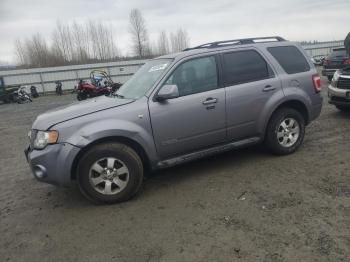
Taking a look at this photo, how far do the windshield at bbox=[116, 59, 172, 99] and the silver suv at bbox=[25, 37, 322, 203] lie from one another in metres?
0.02

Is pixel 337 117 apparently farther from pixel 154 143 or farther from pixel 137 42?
pixel 137 42

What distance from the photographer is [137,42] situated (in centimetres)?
5956

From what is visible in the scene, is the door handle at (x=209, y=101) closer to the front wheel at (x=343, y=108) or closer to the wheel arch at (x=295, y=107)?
the wheel arch at (x=295, y=107)

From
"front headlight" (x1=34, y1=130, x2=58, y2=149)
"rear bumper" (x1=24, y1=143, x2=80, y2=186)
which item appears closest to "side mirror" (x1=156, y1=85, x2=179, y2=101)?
"rear bumper" (x1=24, y1=143, x2=80, y2=186)

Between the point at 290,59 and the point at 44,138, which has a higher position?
the point at 290,59

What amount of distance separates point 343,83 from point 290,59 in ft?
9.08

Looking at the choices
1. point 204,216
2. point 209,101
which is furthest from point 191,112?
point 204,216

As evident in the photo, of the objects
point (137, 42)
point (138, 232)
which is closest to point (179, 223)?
point (138, 232)

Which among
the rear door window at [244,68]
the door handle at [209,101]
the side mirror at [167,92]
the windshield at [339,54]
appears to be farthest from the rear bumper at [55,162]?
the windshield at [339,54]

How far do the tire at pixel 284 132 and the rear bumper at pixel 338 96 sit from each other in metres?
2.54

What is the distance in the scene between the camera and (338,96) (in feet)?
25.3

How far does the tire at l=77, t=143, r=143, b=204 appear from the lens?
163 inches

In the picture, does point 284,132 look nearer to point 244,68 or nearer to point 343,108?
point 244,68

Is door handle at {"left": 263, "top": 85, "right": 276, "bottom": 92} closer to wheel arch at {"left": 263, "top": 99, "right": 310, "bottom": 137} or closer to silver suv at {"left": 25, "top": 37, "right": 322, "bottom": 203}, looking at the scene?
silver suv at {"left": 25, "top": 37, "right": 322, "bottom": 203}
